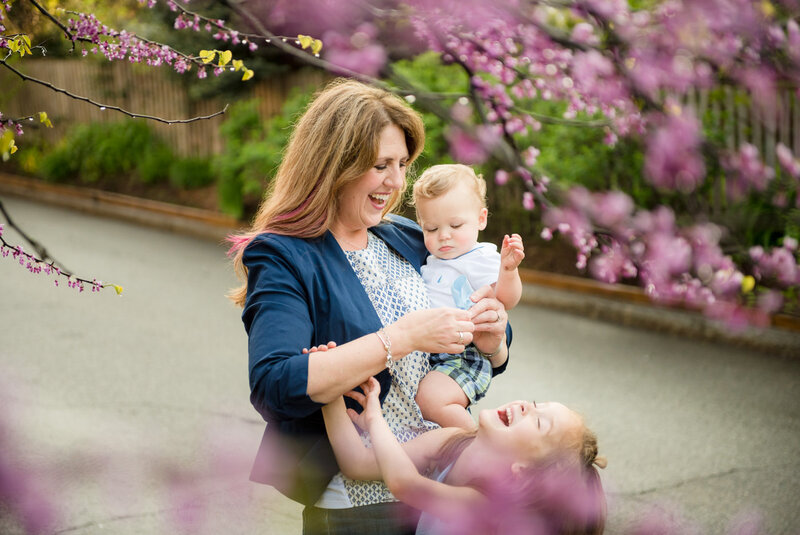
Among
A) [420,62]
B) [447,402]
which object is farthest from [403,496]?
[420,62]

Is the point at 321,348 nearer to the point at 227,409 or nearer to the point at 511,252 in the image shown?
the point at 511,252

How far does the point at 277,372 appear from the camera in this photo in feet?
6.19

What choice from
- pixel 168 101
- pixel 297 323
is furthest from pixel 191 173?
pixel 297 323

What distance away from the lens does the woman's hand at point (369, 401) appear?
80.4 inches

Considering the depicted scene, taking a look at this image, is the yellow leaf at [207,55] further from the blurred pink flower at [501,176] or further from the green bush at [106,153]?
the green bush at [106,153]

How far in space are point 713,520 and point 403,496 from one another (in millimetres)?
3035

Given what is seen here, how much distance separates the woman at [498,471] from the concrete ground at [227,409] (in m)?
0.38

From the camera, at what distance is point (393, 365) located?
220 cm

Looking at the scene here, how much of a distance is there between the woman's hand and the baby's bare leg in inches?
7.8

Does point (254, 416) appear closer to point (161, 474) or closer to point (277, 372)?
point (161, 474)

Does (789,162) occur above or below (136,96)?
above

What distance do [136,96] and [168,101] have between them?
3.44 ft

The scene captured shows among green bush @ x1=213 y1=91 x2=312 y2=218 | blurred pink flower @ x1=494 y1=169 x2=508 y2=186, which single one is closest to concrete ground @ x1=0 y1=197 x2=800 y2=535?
blurred pink flower @ x1=494 y1=169 x2=508 y2=186

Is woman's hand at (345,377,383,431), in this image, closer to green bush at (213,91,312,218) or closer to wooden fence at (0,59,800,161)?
wooden fence at (0,59,800,161)
